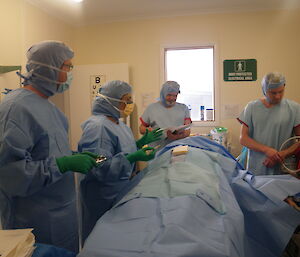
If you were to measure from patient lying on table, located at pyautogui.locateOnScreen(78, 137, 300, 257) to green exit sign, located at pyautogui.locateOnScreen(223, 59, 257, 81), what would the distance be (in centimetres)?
195

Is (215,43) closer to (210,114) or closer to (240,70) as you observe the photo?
(240,70)

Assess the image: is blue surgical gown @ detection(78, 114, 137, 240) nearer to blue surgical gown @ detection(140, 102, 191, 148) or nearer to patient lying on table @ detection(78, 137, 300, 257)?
patient lying on table @ detection(78, 137, 300, 257)

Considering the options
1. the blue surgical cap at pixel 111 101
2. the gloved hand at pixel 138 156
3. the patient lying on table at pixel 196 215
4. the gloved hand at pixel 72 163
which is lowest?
the patient lying on table at pixel 196 215

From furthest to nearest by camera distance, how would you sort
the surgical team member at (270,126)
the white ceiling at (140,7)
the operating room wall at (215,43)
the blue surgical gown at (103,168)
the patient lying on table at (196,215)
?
1. the operating room wall at (215,43)
2. the white ceiling at (140,7)
3. the surgical team member at (270,126)
4. the blue surgical gown at (103,168)
5. the patient lying on table at (196,215)

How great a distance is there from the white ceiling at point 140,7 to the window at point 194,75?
1.51 ft

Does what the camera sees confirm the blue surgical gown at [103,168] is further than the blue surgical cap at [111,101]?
No

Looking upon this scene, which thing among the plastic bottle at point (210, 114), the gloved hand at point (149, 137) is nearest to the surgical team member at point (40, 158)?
the gloved hand at point (149, 137)

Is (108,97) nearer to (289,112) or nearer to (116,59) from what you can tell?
(289,112)

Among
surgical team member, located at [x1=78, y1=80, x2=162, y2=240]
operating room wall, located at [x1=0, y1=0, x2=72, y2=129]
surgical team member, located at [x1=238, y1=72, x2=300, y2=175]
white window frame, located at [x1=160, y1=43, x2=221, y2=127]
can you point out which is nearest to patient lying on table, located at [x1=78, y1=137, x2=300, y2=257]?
surgical team member, located at [x1=78, y1=80, x2=162, y2=240]

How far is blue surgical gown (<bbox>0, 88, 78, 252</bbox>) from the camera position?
1.03 meters

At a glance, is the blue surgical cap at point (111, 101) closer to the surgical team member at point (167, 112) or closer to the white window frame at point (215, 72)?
the surgical team member at point (167, 112)

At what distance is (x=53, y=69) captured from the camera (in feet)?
4.06

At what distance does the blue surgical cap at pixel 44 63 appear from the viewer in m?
1.22

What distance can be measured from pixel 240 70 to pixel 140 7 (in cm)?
138
